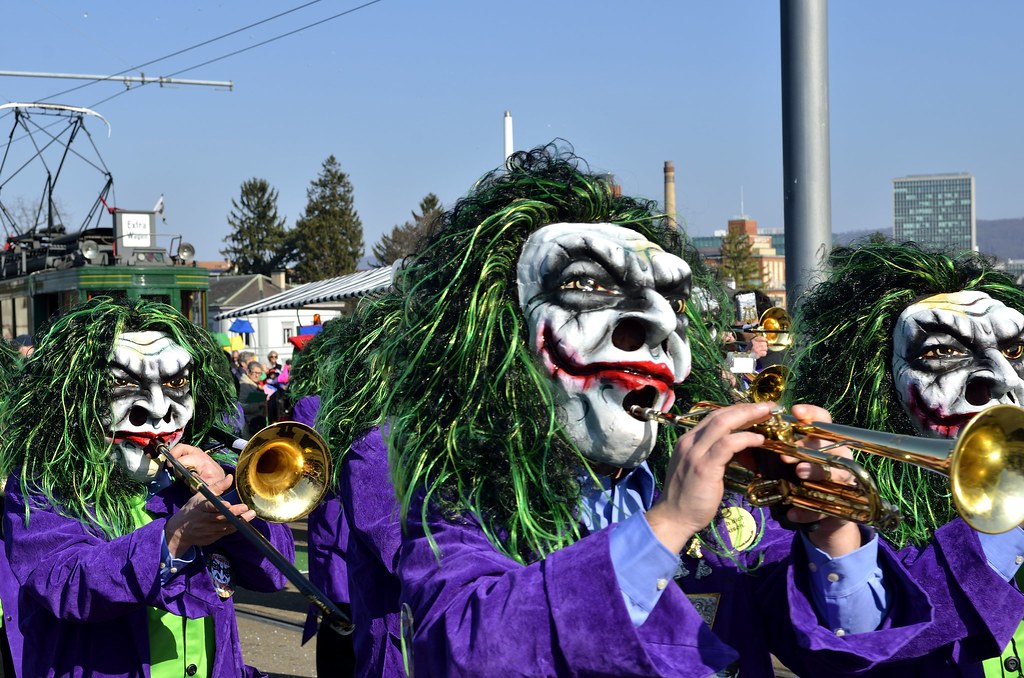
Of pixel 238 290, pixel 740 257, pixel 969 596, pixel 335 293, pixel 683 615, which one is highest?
pixel 740 257

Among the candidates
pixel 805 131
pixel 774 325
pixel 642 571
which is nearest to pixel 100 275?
pixel 774 325

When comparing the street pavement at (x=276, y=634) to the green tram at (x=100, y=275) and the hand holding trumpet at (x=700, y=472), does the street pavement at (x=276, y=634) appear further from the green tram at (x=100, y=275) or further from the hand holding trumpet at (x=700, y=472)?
the green tram at (x=100, y=275)

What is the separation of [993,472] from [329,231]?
6186 centimetres

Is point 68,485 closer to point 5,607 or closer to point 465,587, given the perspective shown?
point 5,607

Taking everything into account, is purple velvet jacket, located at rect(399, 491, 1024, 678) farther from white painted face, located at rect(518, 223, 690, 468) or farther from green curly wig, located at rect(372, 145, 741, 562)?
white painted face, located at rect(518, 223, 690, 468)

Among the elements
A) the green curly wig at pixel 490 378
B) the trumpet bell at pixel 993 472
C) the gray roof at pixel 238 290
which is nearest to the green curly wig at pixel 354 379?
the green curly wig at pixel 490 378

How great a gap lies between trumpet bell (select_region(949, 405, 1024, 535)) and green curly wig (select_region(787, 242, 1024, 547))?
88cm

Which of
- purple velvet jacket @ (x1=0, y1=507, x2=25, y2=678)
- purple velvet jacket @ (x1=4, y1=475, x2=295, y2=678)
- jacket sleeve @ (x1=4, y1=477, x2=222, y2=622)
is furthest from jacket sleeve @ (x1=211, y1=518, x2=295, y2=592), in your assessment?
purple velvet jacket @ (x1=0, y1=507, x2=25, y2=678)

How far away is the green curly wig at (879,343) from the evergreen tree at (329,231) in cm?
5861

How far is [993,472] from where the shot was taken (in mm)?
1763

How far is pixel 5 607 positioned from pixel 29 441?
4.94 ft

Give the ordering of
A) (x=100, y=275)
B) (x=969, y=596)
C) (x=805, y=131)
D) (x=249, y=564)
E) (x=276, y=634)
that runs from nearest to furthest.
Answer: (x=969, y=596) → (x=249, y=564) → (x=805, y=131) → (x=276, y=634) → (x=100, y=275)

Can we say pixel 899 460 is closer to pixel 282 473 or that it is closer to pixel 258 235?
pixel 282 473

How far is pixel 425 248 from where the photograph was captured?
220 centimetres
